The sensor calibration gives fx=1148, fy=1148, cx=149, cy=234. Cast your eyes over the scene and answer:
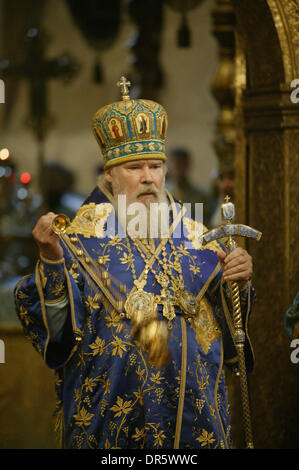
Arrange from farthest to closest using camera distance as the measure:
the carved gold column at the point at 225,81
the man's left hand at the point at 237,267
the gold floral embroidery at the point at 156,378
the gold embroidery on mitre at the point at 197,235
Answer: the carved gold column at the point at 225,81 < the gold embroidery on mitre at the point at 197,235 < the gold floral embroidery at the point at 156,378 < the man's left hand at the point at 237,267

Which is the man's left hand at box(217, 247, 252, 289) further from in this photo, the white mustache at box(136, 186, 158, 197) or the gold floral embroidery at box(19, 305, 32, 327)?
the gold floral embroidery at box(19, 305, 32, 327)

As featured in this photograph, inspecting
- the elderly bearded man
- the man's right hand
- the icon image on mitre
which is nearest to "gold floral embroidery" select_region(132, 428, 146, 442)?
the elderly bearded man

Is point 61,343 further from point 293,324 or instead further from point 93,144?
point 93,144

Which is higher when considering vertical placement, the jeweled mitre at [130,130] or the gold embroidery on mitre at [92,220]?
the jeweled mitre at [130,130]

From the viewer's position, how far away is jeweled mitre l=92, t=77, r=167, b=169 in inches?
210

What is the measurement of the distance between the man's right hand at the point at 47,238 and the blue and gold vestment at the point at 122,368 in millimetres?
62

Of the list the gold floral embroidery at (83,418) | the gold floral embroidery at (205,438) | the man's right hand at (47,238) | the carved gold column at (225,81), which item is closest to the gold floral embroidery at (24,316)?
the man's right hand at (47,238)

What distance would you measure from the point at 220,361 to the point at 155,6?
22.9ft

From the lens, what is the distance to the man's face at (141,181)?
5234 millimetres

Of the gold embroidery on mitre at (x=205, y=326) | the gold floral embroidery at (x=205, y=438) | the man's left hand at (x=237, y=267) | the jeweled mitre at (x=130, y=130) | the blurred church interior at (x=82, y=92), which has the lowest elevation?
the gold floral embroidery at (x=205, y=438)

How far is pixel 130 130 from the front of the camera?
17.6ft

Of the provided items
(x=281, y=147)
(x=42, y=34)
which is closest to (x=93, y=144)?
(x=42, y=34)

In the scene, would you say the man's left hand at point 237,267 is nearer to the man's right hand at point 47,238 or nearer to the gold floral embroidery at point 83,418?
the man's right hand at point 47,238

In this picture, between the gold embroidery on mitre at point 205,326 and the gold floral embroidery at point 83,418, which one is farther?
the gold embroidery on mitre at point 205,326
